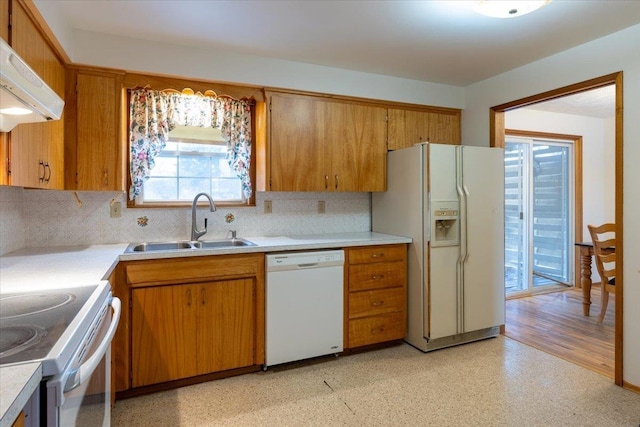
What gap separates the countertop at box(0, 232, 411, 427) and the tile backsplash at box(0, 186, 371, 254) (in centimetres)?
12

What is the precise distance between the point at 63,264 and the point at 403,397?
2.09 metres

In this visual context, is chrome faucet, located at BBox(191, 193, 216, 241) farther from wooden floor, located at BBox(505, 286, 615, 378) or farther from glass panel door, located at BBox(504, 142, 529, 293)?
glass panel door, located at BBox(504, 142, 529, 293)

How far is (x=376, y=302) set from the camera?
118 inches

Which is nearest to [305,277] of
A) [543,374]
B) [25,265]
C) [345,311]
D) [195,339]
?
[345,311]

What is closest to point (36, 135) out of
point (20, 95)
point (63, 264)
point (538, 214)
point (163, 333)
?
point (63, 264)

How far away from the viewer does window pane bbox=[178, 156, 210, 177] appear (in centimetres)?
303

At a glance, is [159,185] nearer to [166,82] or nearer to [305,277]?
[166,82]

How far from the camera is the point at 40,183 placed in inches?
79.2

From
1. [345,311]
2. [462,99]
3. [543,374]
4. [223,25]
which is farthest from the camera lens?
[462,99]

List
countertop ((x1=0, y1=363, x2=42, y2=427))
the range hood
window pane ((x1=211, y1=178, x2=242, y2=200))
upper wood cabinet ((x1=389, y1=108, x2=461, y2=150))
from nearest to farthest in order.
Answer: countertop ((x1=0, y1=363, x2=42, y2=427))
the range hood
window pane ((x1=211, y1=178, x2=242, y2=200))
upper wood cabinet ((x1=389, y1=108, x2=461, y2=150))

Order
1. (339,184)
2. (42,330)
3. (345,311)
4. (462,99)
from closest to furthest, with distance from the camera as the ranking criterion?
(42,330) < (345,311) < (339,184) < (462,99)

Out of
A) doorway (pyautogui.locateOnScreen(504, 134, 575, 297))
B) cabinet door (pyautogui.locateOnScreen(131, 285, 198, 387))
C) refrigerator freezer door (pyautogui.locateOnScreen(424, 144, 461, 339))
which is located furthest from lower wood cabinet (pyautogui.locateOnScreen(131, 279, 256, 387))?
doorway (pyautogui.locateOnScreen(504, 134, 575, 297))

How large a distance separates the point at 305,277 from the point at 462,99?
2465mm

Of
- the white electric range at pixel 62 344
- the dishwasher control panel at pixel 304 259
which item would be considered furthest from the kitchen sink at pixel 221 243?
the white electric range at pixel 62 344
